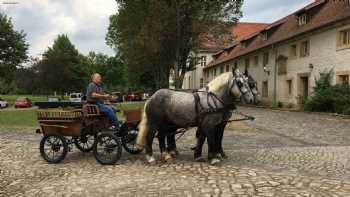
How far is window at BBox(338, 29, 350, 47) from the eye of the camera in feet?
74.5

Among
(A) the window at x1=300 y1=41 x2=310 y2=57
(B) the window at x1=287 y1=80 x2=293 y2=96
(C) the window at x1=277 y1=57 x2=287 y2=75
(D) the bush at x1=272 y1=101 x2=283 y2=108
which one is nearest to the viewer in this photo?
(A) the window at x1=300 y1=41 x2=310 y2=57

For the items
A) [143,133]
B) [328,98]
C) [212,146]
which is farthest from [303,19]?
[143,133]

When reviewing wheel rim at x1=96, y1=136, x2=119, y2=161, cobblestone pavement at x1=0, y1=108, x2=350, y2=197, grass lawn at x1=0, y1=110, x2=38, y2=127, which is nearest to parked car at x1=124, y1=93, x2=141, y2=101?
grass lawn at x1=0, y1=110, x2=38, y2=127

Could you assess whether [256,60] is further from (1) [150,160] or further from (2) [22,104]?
(1) [150,160]

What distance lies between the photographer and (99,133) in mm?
8078

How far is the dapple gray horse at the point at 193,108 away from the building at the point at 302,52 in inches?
678

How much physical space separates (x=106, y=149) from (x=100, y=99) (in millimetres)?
1129

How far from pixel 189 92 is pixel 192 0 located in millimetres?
Answer: 17930

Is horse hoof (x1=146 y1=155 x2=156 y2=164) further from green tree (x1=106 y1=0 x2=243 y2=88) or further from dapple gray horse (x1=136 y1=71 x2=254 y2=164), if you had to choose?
green tree (x1=106 y1=0 x2=243 y2=88)

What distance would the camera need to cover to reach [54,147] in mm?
8102

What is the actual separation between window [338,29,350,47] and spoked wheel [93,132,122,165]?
19.2 m

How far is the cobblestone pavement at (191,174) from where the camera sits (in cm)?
575

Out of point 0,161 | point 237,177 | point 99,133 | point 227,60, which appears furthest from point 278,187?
point 227,60

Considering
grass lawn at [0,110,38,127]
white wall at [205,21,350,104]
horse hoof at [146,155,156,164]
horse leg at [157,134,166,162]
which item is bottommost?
horse hoof at [146,155,156,164]
